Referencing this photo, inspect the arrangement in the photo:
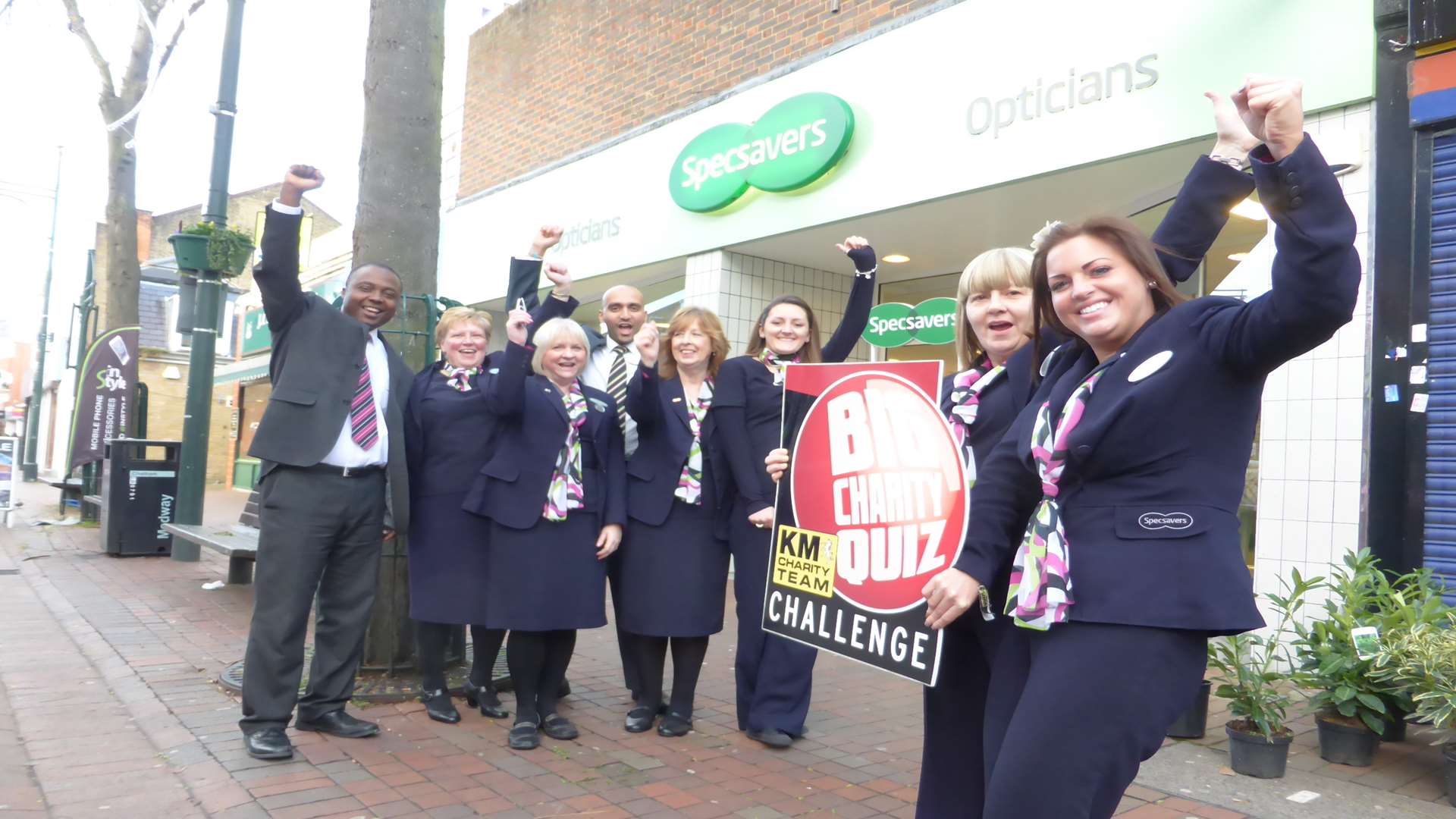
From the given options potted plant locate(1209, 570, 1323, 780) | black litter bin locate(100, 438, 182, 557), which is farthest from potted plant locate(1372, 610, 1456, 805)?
black litter bin locate(100, 438, 182, 557)

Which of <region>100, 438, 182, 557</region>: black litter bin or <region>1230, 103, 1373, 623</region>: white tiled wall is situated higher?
<region>1230, 103, 1373, 623</region>: white tiled wall

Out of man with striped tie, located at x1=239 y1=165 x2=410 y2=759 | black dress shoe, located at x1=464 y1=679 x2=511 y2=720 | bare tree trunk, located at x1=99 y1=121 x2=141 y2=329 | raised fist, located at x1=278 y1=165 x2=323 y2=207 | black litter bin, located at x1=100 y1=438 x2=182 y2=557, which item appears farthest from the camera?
bare tree trunk, located at x1=99 y1=121 x2=141 y2=329

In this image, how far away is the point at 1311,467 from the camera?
18.1 ft

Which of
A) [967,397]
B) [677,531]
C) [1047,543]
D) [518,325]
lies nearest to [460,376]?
[518,325]

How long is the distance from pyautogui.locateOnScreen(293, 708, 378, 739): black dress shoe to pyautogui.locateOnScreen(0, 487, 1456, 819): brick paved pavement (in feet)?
0.18

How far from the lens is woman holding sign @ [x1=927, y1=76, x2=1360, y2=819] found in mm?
1701

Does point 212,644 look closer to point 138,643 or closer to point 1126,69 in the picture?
point 138,643

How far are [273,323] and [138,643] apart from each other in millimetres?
3211

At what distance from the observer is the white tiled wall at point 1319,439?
535 centimetres

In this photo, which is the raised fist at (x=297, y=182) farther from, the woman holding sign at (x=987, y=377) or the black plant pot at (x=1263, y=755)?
the black plant pot at (x=1263, y=755)

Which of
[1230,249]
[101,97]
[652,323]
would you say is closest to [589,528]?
[652,323]

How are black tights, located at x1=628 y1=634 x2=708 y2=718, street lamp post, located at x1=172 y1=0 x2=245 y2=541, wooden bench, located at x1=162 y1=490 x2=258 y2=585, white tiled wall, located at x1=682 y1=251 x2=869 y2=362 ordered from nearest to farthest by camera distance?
black tights, located at x1=628 y1=634 x2=708 y2=718, wooden bench, located at x1=162 y1=490 x2=258 y2=585, white tiled wall, located at x1=682 y1=251 x2=869 y2=362, street lamp post, located at x1=172 y1=0 x2=245 y2=541

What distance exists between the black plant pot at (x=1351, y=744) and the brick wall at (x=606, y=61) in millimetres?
5845

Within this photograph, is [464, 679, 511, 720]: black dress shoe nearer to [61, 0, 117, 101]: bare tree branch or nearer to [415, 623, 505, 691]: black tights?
[415, 623, 505, 691]: black tights
